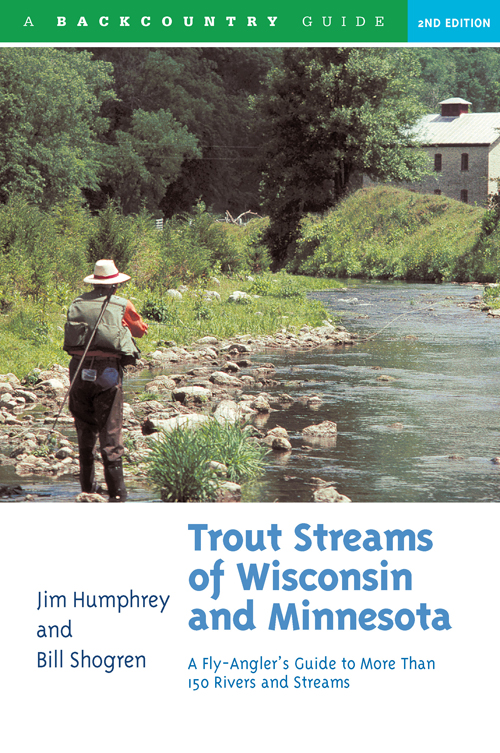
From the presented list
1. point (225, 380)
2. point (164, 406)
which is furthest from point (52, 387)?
point (225, 380)

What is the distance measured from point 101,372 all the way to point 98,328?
1.22 feet

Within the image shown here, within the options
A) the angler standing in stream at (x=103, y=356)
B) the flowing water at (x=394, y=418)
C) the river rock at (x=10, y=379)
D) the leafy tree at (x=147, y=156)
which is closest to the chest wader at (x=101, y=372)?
the angler standing in stream at (x=103, y=356)

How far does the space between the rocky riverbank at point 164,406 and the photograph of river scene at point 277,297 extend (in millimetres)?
39

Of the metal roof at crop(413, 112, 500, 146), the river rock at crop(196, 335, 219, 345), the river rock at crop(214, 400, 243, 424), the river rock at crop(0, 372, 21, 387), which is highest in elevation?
the metal roof at crop(413, 112, 500, 146)

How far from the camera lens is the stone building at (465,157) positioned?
7156 cm

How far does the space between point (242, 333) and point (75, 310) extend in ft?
43.1

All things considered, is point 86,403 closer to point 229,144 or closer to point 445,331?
point 445,331

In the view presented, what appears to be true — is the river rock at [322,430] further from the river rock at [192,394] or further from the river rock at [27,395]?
the river rock at [27,395]

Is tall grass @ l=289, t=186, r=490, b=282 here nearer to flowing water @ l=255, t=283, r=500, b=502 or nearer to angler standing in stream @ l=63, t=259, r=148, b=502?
flowing water @ l=255, t=283, r=500, b=502

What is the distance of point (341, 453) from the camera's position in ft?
32.6

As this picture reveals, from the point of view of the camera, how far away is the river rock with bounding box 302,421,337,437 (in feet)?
35.4

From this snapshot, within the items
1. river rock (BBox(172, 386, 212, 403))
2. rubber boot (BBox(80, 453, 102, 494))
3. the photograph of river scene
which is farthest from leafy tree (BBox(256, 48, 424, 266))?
rubber boot (BBox(80, 453, 102, 494))

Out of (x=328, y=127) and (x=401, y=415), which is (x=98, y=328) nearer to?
(x=401, y=415)
